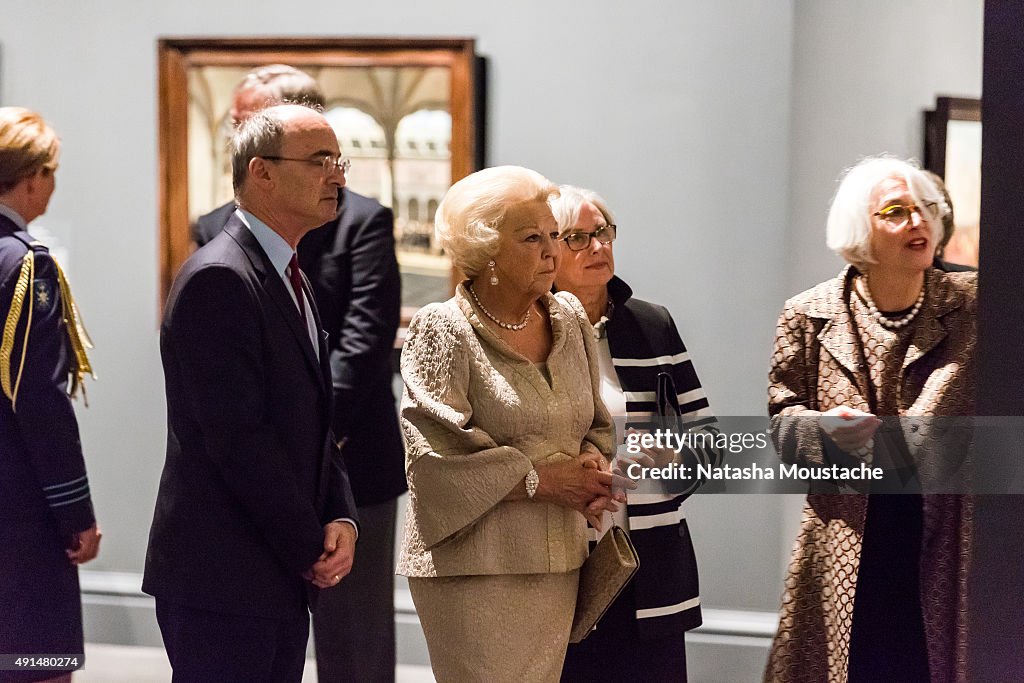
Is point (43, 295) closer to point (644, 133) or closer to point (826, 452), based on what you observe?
point (644, 133)

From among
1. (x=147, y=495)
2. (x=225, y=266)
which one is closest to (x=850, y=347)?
(x=225, y=266)

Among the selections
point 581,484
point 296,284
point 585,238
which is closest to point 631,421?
point 581,484

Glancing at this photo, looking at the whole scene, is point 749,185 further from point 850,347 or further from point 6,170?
point 6,170

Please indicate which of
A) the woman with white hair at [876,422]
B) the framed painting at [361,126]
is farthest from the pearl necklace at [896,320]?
the framed painting at [361,126]

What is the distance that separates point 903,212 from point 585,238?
2.50 ft

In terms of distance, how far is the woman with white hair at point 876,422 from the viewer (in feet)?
8.81

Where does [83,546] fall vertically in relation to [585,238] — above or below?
below

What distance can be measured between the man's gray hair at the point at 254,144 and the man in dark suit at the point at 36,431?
771mm

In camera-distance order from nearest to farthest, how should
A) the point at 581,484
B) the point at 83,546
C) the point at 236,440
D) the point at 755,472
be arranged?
the point at 236,440 < the point at 581,484 < the point at 755,472 < the point at 83,546

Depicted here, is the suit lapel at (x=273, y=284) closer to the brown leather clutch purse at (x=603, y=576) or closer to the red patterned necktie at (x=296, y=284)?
the red patterned necktie at (x=296, y=284)

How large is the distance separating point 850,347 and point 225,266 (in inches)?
57.4

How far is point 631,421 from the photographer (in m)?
2.73

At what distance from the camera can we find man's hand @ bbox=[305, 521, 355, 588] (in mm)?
2432

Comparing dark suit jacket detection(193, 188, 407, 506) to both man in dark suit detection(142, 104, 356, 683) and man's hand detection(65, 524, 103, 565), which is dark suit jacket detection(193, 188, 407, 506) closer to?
man in dark suit detection(142, 104, 356, 683)
